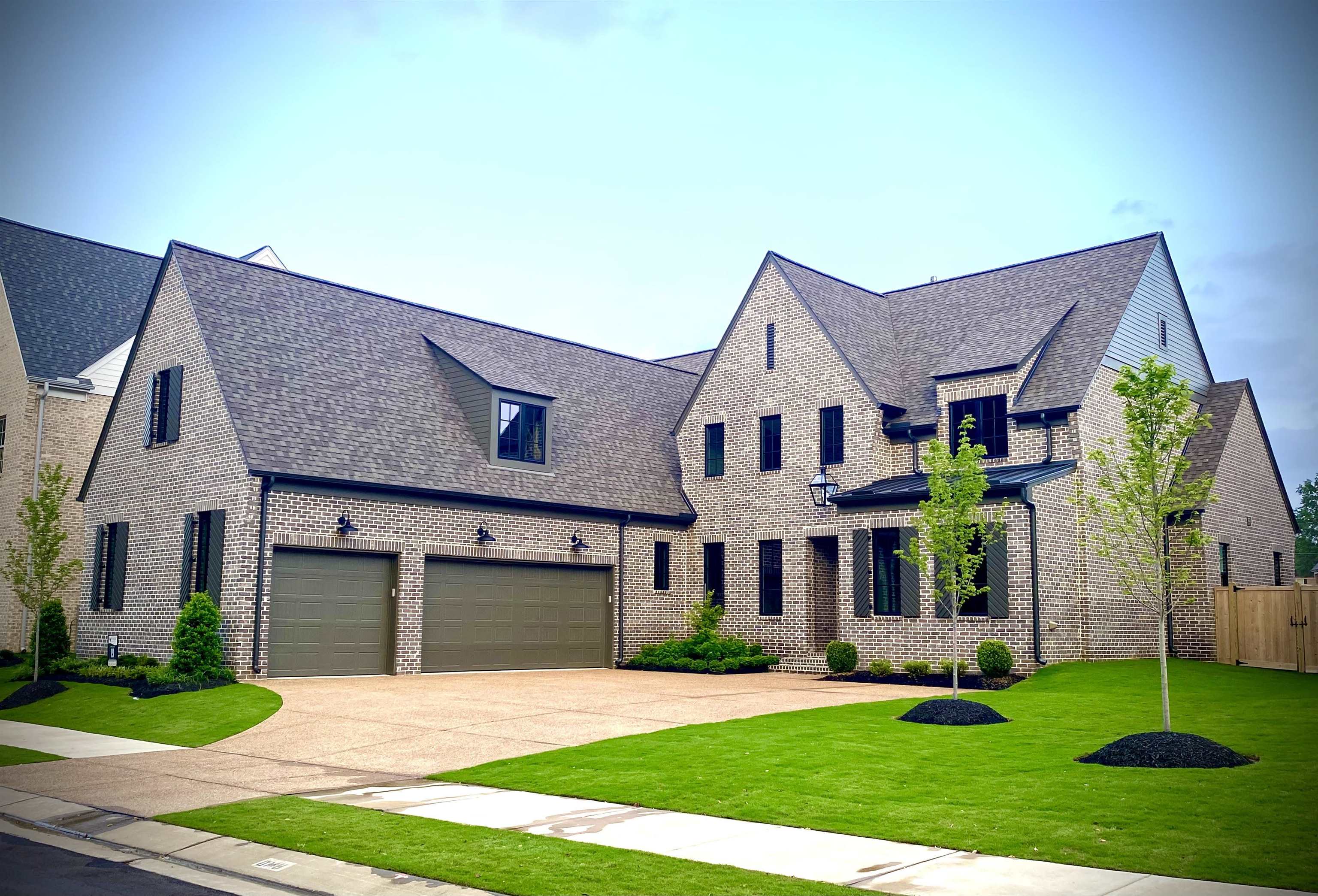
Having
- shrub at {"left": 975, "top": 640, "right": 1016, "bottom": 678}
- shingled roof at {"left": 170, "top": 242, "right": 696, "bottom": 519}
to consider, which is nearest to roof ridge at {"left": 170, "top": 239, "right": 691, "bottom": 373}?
shingled roof at {"left": 170, "top": 242, "right": 696, "bottom": 519}

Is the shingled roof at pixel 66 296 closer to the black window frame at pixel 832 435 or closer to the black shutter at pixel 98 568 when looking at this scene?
the black shutter at pixel 98 568

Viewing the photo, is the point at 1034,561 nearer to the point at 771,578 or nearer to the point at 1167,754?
the point at 771,578

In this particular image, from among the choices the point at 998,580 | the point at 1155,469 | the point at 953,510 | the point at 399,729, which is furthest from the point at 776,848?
the point at 998,580

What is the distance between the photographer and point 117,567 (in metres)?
25.9

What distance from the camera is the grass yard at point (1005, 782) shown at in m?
8.28

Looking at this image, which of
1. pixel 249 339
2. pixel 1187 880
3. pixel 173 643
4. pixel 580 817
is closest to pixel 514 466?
pixel 249 339

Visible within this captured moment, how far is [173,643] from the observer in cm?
1975

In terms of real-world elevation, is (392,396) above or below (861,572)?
above

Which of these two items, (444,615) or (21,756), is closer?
(21,756)

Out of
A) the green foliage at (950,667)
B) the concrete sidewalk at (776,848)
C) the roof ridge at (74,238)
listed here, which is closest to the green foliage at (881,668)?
the green foliage at (950,667)

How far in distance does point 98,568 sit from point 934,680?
20.4 m

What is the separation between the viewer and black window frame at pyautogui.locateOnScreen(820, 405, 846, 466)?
92.1ft

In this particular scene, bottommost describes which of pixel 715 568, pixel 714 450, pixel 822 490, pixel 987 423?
pixel 715 568

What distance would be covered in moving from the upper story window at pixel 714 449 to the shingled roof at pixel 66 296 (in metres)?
18.1
